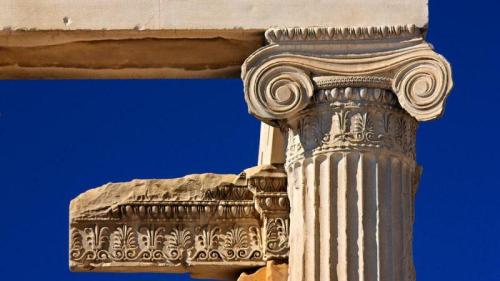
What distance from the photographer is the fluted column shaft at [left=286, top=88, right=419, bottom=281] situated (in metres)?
20.9

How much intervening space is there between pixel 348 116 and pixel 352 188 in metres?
0.66

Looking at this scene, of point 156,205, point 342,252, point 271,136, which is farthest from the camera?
point 156,205

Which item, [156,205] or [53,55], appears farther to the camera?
[156,205]

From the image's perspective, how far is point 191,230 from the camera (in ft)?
88.5

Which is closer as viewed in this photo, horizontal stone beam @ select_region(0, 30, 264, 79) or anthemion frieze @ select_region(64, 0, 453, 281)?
anthemion frieze @ select_region(64, 0, 453, 281)

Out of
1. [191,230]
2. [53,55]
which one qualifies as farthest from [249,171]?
[53,55]

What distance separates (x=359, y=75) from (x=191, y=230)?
6059 mm

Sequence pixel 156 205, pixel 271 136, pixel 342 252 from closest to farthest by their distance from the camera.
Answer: pixel 342 252, pixel 271 136, pixel 156 205

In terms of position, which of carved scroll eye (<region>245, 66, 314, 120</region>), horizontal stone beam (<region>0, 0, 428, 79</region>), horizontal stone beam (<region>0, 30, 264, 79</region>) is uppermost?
horizontal stone beam (<region>0, 0, 428, 79</region>)

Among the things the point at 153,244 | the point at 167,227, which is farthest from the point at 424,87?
the point at 153,244

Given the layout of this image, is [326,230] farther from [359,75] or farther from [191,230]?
[191,230]

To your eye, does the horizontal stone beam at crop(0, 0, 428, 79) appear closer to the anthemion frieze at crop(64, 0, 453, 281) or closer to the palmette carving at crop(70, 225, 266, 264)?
the anthemion frieze at crop(64, 0, 453, 281)

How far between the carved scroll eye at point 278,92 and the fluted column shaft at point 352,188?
126 millimetres

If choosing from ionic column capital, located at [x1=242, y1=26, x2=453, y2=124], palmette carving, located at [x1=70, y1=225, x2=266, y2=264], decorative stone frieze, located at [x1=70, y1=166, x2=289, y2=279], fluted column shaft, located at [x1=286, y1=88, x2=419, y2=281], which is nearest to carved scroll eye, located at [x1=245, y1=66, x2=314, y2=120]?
ionic column capital, located at [x1=242, y1=26, x2=453, y2=124]
